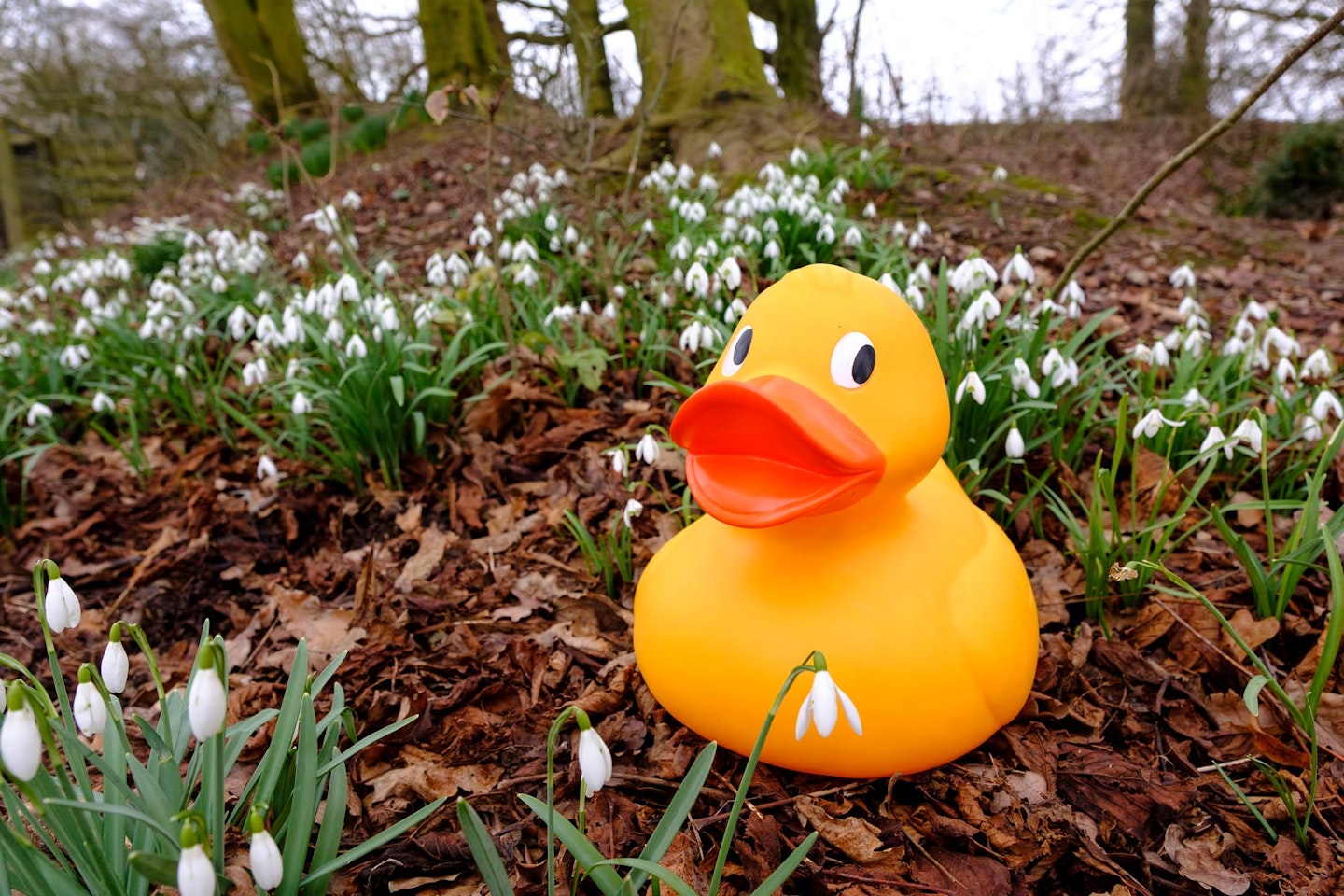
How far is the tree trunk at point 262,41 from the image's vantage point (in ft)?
38.7

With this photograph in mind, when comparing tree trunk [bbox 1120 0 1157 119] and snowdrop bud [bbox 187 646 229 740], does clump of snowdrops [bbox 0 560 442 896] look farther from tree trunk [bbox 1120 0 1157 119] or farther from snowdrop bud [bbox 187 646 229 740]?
tree trunk [bbox 1120 0 1157 119]

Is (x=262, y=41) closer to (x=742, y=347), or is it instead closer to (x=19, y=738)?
(x=742, y=347)

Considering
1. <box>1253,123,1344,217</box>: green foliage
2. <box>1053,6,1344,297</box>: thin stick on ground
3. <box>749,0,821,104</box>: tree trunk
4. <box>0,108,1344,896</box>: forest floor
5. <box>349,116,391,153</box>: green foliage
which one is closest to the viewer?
<box>0,108,1344,896</box>: forest floor

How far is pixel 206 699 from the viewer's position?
91 centimetres

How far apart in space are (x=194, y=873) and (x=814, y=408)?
1.00 meters

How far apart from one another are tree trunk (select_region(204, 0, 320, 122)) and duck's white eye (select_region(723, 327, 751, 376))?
498 inches

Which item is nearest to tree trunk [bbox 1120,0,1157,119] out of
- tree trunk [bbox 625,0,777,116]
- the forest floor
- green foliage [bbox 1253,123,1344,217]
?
green foliage [bbox 1253,123,1344,217]

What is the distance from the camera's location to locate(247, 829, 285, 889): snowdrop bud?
35.7 inches

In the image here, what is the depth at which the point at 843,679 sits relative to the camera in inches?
55.3

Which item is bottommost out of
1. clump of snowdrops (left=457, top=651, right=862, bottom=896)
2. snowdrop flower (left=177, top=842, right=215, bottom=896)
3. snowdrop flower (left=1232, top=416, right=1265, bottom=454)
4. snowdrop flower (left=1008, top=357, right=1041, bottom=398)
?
clump of snowdrops (left=457, top=651, right=862, bottom=896)

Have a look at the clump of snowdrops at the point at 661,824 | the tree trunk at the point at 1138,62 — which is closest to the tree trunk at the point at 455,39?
the tree trunk at the point at 1138,62

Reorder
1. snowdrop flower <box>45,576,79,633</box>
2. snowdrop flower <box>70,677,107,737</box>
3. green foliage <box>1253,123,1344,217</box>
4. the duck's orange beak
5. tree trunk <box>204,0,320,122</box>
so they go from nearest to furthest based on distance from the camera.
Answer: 1. snowdrop flower <box>70,677,107,737</box>
2. snowdrop flower <box>45,576,79,633</box>
3. the duck's orange beak
4. green foliage <box>1253,123,1344,217</box>
5. tree trunk <box>204,0,320,122</box>

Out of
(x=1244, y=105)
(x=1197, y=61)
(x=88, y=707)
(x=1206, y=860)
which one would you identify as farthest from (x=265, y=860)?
(x=1197, y=61)

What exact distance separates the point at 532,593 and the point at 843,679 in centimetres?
124
